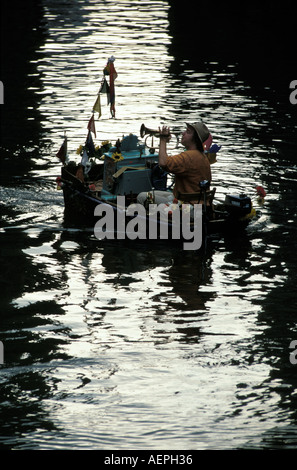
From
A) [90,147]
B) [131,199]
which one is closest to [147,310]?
[131,199]

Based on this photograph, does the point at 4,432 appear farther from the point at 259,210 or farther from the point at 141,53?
the point at 141,53

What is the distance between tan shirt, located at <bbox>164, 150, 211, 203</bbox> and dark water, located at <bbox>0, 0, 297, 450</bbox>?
1.01 meters

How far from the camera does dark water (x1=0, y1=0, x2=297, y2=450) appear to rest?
752 centimetres

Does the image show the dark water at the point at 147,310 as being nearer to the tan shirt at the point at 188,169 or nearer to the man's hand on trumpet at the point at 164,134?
the tan shirt at the point at 188,169

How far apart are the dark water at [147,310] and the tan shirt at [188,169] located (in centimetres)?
101

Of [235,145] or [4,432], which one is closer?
[4,432]

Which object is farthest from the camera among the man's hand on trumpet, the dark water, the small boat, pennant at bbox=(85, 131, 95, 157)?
pennant at bbox=(85, 131, 95, 157)

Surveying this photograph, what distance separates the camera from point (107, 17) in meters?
37.7

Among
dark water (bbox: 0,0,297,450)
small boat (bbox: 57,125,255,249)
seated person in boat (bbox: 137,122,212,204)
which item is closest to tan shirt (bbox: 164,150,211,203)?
seated person in boat (bbox: 137,122,212,204)

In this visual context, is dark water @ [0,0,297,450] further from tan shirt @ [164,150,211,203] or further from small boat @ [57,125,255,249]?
tan shirt @ [164,150,211,203]

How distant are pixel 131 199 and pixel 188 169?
4.44 feet

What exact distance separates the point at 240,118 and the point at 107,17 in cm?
1939

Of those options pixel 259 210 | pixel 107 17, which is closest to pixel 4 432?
pixel 259 210

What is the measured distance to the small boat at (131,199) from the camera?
11.9 m
